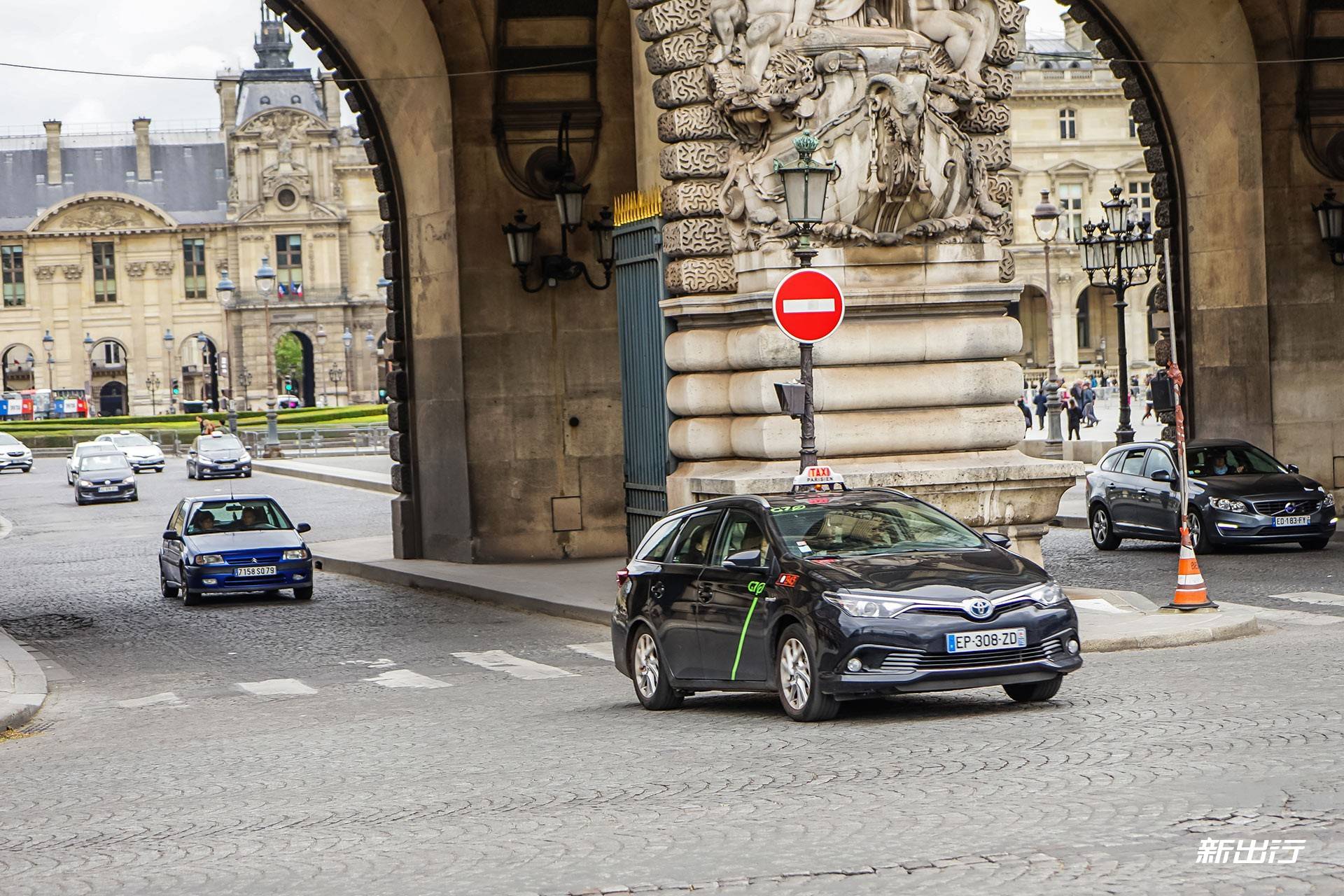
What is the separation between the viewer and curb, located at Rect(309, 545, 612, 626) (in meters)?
19.6

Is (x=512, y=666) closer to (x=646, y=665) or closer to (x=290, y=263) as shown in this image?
(x=646, y=665)

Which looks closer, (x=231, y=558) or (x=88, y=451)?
(x=231, y=558)

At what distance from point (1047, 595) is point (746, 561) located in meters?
1.76

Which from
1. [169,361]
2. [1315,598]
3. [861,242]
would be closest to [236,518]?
[861,242]

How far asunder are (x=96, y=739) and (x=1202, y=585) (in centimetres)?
892

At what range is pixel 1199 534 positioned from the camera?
24.0 m

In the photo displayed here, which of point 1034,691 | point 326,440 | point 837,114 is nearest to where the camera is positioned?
point 1034,691

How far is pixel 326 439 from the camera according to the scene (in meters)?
78.9

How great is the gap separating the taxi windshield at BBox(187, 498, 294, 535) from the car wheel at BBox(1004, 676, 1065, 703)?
1534cm

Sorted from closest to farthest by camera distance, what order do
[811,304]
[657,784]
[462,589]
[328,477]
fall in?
1. [657,784]
2. [811,304]
3. [462,589]
4. [328,477]

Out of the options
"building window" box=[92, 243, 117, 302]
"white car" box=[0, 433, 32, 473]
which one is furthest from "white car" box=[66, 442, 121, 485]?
"building window" box=[92, 243, 117, 302]

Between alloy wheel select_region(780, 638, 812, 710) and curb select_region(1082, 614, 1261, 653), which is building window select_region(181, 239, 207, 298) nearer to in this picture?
curb select_region(1082, 614, 1261, 653)

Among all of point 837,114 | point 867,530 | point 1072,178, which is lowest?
point 867,530

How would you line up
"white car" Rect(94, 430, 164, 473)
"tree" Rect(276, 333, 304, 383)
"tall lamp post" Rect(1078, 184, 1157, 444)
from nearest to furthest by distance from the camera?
"tall lamp post" Rect(1078, 184, 1157, 444) → "white car" Rect(94, 430, 164, 473) → "tree" Rect(276, 333, 304, 383)
